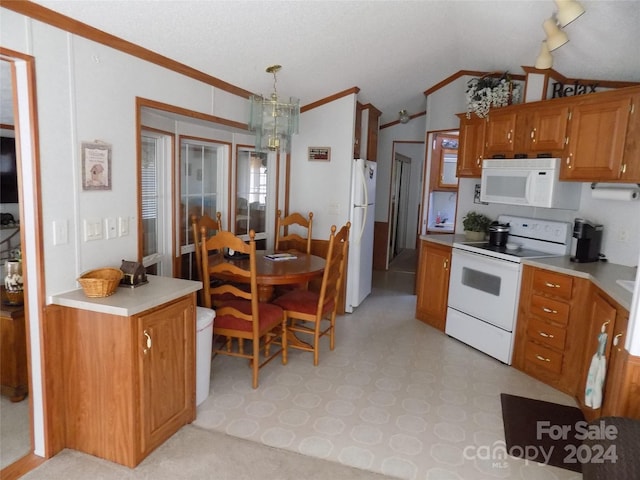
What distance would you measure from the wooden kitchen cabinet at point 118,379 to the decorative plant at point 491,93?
10.9ft

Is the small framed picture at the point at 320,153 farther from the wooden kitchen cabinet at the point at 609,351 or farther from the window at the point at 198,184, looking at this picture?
the wooden kitchen cabinet at the point at 609,351

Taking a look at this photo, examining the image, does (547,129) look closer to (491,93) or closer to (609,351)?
(491,93)

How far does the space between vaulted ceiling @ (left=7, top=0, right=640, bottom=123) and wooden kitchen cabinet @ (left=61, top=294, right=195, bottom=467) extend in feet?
4.97

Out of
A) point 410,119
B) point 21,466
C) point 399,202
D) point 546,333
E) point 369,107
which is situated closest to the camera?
point 21,466

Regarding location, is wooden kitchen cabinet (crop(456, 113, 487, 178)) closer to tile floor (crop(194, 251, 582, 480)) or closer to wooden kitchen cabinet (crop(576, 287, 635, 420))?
tile floor (crop(194, 251, 582, 480))

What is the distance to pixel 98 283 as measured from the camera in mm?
2141

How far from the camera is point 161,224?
11.2 feet

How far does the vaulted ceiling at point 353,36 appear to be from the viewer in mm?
2404

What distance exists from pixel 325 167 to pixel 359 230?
0.77 m

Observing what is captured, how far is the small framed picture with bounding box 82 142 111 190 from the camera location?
226 cm

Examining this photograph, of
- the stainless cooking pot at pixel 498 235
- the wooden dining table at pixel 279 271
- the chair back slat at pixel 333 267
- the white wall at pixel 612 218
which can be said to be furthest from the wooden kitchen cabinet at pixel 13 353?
the white wall at pixel 612 218

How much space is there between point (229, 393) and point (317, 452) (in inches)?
33.4

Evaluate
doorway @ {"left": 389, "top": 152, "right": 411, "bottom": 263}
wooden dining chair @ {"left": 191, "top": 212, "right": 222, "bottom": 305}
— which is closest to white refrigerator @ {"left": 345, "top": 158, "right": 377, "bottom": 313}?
wooden dining chair @ {"left": 191, "top": 212, "right": 222, "bottom": 305}

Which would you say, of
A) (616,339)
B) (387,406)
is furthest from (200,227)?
(616,339)
